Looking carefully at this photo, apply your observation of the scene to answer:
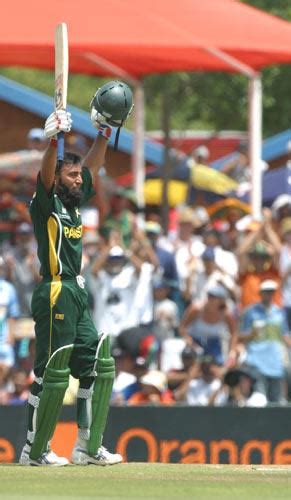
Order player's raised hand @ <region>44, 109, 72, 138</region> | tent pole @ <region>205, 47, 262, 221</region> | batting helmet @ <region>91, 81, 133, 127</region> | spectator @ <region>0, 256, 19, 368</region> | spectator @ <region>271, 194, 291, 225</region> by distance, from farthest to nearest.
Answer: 1. tent pole @ <region>205, 47, 262, 221</region>
2. spectator @ <region>271, 194, 291, 225</region>
3. spectator @ <region>0, 256, 19, 368</region>
4. batting helmet @ <region>91, 81, 133, 127</region>
5. player's raised hand @ <region>44, 109, 72, 138</region>

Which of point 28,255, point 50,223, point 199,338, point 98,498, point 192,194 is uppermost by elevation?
point 192,194

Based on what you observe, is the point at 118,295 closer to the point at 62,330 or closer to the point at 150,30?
the point at 150,30

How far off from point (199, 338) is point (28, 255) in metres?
2.03

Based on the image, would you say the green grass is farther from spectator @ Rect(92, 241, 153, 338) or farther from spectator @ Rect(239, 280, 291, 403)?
spectator @ Rect(92, 241, 153, 338)

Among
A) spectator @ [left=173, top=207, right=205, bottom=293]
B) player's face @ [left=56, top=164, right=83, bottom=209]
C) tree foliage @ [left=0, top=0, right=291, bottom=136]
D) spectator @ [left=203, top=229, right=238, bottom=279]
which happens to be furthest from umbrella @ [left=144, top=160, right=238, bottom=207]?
player's face @ [left=56, top=164, right=83, bottom=209]

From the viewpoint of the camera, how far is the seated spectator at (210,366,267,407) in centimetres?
1364

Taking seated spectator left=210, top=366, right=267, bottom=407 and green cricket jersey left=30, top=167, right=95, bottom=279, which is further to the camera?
seated spectator left=210, top=366, right=267, bottom=407

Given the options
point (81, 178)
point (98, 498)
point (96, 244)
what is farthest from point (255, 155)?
point (98, 498)

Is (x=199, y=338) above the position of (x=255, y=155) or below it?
below

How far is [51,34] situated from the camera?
1591cm

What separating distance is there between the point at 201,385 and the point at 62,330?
5123 millimetres

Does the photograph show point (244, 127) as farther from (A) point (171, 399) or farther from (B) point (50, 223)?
(B) point (50, 223)

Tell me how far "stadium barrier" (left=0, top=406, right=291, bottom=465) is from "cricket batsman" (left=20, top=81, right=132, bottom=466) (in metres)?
3.10

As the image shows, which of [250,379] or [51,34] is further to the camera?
[51,34]
